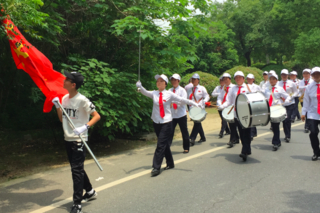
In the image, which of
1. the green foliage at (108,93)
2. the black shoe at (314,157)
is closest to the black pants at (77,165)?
the green foliage at (108,93)

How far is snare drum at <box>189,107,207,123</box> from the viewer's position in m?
8.82

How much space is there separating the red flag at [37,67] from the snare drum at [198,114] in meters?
4.50

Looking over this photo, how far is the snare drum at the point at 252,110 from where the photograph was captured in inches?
256

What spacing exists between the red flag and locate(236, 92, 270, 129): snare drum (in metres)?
3.63

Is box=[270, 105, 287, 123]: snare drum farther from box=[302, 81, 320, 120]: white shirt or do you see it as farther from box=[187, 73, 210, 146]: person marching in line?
box=[187, 73, 210, 146]: person marching in line

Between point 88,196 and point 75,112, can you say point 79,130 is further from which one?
point 88,196

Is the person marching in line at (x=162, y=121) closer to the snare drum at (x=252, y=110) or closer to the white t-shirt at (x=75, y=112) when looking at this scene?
the snare drum at (x=252, y=110)

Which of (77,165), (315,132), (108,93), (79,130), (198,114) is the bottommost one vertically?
(77,165)

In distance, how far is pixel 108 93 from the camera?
7113 mm

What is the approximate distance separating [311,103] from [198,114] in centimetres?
299

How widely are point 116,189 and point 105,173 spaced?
1034 mm

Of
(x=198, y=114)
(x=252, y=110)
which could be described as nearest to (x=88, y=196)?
(x=252, y=110)

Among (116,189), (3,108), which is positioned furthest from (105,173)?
(3,108)

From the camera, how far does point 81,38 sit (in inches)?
341
